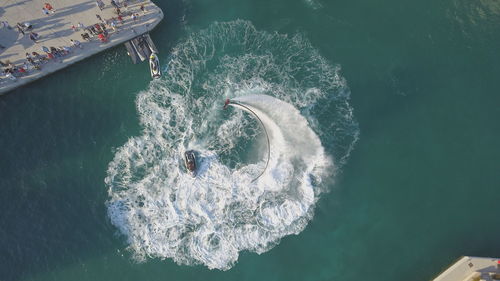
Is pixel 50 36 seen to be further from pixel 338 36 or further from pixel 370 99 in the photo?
pixel 370 99

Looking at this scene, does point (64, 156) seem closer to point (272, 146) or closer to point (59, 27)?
point (59, 27)

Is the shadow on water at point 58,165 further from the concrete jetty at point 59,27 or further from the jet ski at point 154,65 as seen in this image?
the jet ski at point 154,65

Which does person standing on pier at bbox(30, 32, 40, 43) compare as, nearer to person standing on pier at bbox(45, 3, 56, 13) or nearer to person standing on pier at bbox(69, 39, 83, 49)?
person standing on pier at bbox(45, 3, 56, 13)

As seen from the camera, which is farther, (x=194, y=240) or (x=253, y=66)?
(x=253, y=66)

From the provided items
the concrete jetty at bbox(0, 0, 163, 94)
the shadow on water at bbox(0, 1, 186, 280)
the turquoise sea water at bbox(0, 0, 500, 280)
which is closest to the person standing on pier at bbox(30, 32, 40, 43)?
the concrete jetty at bbox(0, 0, 163, 94)

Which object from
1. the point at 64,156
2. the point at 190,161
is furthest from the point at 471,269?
the point at 64,156

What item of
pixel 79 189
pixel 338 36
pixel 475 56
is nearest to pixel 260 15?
pixel 338 36

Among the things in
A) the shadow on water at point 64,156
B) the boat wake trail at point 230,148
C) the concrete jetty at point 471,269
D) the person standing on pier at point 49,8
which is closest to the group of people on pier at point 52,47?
the person standing on pier at point 49,8

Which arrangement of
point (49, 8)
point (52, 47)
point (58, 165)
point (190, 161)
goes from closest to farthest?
point (190, 161) → point (58, 165) → point (52, 47) → point (49, 8)
